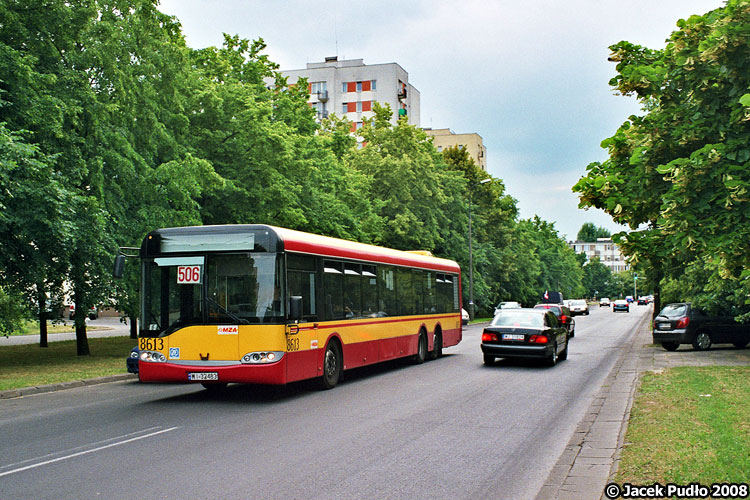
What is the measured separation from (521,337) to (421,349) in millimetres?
3276

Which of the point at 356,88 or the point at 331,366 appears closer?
the point at 331,366

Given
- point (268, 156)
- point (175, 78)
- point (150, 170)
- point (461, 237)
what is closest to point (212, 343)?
point (150, 170)

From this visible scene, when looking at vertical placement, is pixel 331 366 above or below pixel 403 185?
below

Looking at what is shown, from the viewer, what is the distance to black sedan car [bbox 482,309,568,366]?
18641 mm

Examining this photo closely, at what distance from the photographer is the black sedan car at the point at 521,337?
18641 millimetres

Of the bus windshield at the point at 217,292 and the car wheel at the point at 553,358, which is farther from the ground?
the bus windshield at the point at 217,292

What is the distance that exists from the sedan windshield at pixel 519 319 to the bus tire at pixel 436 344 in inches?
116

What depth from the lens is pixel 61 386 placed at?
15820mm

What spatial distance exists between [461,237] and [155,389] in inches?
1734

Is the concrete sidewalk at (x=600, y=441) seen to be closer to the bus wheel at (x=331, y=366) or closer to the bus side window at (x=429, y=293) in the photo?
the bus wheel at (x=331, y=366)

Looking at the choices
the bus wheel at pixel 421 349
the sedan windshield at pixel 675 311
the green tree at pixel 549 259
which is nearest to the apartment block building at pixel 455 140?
the green tree at pixel 549 259

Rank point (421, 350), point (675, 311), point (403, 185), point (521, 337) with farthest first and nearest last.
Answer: point (403, 185) < point (675, 311) < point (421, 350) < point (521, 337)

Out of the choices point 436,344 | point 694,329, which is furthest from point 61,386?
point 694,329

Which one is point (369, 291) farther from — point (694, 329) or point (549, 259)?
point (549, 259)
